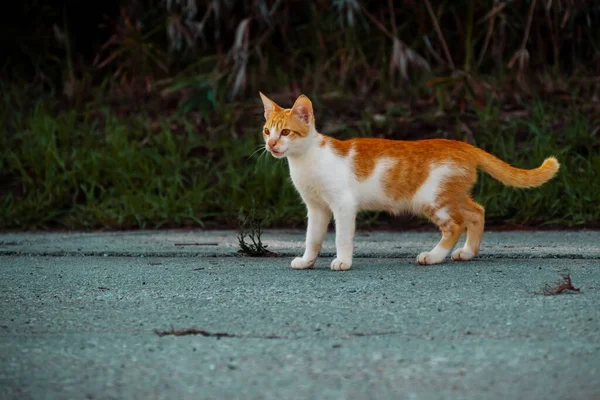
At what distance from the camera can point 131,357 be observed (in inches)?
111

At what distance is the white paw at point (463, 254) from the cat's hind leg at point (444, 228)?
0.16m

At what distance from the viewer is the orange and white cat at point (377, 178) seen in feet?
14.6

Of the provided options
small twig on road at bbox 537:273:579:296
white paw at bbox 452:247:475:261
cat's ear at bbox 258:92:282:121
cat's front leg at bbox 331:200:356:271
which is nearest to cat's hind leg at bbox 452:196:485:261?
white paw at bbox 452:247:475:261

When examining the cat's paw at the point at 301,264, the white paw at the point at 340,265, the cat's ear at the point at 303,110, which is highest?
the cat's ear at the point at 303,110

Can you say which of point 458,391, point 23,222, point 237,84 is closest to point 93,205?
point 23,222

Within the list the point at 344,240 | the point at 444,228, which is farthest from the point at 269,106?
the point at 444,228

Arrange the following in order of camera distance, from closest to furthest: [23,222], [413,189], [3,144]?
[413,189], [23,222], [3,144]

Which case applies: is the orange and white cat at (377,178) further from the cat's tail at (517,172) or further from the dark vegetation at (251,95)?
the dark vegetation at (251,95)

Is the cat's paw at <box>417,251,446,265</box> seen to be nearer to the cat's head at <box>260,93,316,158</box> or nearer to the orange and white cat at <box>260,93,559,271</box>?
the orange and white cat at <box>260,93,559,271</box>

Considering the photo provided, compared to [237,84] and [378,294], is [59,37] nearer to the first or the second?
[237,84]

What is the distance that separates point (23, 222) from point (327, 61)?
11.4 feet

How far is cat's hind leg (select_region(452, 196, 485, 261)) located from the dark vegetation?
2053 millimetres

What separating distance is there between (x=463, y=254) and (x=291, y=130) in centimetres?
108

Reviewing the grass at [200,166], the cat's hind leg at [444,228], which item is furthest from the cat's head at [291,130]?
the grass at [200,166]
